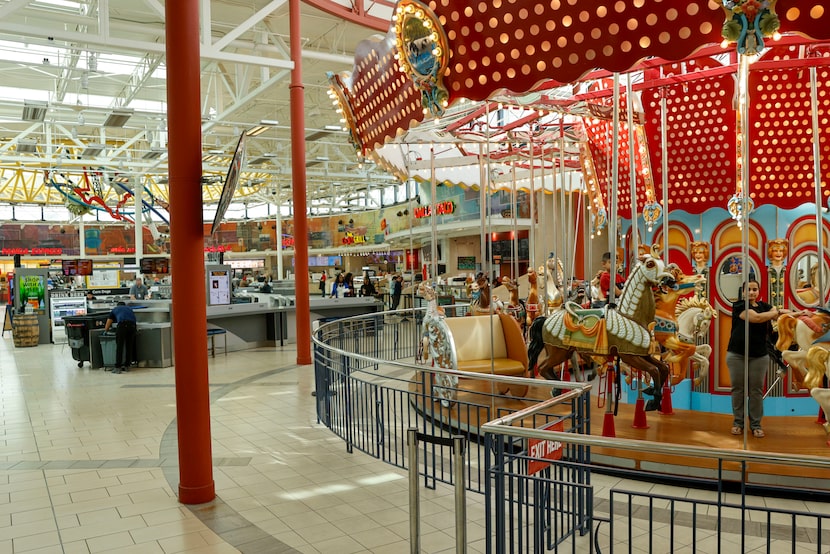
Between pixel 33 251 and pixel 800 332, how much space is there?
48833mm

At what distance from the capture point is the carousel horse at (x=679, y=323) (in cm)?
715

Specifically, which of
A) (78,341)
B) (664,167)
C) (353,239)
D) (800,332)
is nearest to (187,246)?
(664,167)

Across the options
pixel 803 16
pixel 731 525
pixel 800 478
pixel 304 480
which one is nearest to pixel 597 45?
pixel 803 16

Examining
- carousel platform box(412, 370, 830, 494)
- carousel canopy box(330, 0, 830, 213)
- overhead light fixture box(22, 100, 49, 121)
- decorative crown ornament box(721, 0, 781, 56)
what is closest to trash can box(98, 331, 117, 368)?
overhead light fixture box(22, 100, 49, 121)

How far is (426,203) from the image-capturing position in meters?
30.3

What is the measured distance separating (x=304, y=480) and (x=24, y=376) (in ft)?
29.4

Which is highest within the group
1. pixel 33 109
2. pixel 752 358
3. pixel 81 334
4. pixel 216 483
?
pixel 33 109

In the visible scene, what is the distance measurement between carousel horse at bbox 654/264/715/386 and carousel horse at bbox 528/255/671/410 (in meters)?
0.23

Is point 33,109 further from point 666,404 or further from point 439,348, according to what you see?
point 666,404

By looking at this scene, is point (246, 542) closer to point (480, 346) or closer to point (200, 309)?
point (200, 309)

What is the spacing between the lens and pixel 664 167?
7137 mm

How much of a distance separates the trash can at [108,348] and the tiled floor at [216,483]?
2.66 metres

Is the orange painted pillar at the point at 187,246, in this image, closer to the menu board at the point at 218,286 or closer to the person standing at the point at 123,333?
the person standing at the point at 123,333

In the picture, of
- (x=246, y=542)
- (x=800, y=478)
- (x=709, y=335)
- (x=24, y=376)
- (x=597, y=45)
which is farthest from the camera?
(x=24, y=376)
